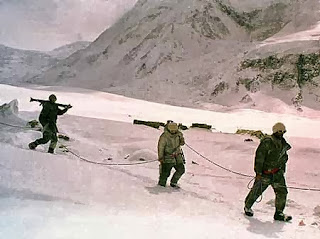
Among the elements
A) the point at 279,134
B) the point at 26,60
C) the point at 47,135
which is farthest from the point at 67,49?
the point at 279,134

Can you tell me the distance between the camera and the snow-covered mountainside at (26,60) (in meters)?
68.7

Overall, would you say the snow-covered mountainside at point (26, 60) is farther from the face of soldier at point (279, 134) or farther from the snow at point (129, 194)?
the face of soldier at point (279, 134)

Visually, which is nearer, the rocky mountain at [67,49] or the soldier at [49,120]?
the soldier at [49,120]

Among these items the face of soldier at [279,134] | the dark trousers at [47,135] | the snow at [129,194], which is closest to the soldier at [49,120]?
the dark trousers at [47,135]

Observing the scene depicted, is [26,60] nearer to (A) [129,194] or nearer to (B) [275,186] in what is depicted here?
(A) [129,194]

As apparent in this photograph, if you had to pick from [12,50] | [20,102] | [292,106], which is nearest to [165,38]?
[292,106]

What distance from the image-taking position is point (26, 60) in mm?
74562

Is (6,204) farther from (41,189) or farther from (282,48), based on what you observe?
(282,48)

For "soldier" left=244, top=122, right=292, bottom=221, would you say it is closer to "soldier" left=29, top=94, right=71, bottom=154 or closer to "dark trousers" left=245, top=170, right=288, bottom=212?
"dark trousers" left=245, top=170, right=288, bottom=212

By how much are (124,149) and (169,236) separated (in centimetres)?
886

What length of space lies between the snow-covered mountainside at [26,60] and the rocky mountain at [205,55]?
1184 cm

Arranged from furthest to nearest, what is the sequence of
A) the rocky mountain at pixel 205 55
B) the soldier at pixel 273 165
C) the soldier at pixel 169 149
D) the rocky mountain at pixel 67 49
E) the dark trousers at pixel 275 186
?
the rocky mountain at pixel 67 49 → the rocky mountain at pixel 205 55 → the soldier at pixel 169 149 → the dark trousers at pixel 275 186 → the soldier at pixel 273 165

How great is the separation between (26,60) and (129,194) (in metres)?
69.8

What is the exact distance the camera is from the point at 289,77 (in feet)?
119
